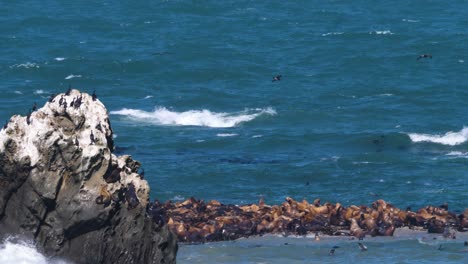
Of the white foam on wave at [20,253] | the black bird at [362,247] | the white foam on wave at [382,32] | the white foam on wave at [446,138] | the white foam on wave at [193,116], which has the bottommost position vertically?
the white foam on wave at [446,138]

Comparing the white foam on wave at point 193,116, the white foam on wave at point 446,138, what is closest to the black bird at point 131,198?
the white foam on wave at point 446,138

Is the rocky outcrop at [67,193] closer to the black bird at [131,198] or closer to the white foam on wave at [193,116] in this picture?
the black bird at [131,198]

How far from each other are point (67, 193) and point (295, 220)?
16.5m


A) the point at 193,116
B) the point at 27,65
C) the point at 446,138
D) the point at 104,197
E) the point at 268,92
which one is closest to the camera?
the point at 104,197

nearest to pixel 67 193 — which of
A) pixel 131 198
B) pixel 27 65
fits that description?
pixel 131 198

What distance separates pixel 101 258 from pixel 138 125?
137 ft

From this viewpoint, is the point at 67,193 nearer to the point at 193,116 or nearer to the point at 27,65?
the point at 193,116

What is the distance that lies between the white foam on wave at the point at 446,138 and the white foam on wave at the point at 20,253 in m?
42.1

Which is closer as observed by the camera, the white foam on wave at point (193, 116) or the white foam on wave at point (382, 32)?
the white foam on wave at point (193, 116)

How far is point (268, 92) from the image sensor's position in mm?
92188

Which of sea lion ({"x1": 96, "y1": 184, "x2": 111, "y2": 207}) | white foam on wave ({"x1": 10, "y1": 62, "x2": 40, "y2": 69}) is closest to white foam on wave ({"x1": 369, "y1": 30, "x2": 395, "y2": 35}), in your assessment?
white foam on wave ({"x1": 10, "y1": 62, "x2": 40, "y2": 69})

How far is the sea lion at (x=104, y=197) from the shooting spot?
38.1 m

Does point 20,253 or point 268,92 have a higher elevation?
point 20,253

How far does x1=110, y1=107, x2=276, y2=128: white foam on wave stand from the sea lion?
42772 mm
